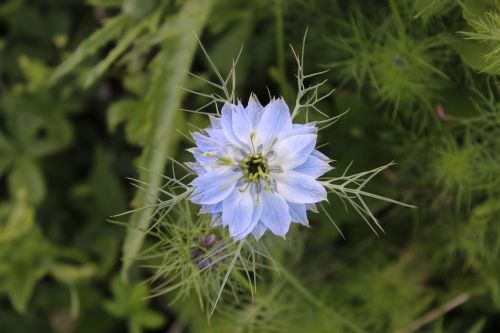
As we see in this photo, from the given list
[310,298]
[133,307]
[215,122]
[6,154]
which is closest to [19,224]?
[6,154]

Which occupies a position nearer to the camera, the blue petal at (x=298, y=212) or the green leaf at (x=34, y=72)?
the blue petal at (x=298, y=212)

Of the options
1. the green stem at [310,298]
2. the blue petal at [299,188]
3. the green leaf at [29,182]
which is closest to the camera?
the blue petal at [299,188]

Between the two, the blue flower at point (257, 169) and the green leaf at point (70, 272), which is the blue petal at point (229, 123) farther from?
the green leaf at point (70, 272)

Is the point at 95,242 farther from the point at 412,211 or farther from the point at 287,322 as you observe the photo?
the point at 412,211

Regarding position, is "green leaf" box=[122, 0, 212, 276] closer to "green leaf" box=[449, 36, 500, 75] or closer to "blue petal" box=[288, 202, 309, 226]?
"blue petal" box=[288, 202, 309, 226]

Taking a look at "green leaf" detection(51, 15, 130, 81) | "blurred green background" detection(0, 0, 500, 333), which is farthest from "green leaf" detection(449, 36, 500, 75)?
"green leaf" detection(51, 15, 130, 81)

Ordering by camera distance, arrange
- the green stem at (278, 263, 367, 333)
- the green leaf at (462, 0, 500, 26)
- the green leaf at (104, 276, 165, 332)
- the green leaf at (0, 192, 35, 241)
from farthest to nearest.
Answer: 1. the green leaf at (104, 276, 165, 332)
2. the green leaf at (0, 192, 35, 241)
3. the green stem at (278, 263, 367, 333)
4. the green leaf at (462, 0, 500, 26)

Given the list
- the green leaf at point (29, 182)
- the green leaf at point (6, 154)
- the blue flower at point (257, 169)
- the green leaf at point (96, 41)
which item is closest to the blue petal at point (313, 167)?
the blue flower at point (257, 169)
